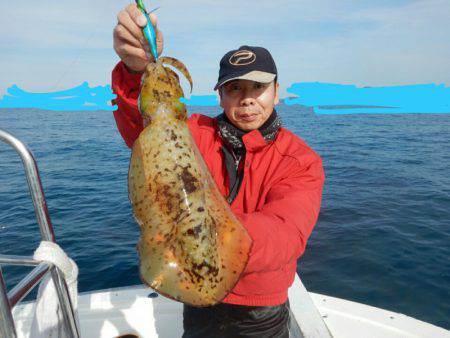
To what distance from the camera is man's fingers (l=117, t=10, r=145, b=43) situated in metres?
2.07

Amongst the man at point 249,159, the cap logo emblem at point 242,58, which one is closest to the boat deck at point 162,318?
the man at point 249,159

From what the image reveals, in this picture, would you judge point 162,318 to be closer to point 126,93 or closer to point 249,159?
point 249,159

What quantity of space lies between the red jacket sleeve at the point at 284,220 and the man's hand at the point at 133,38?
1.19 metres

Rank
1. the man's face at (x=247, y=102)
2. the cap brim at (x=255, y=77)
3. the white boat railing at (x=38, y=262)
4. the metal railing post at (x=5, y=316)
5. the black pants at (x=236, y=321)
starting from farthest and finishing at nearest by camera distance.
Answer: the black pants at (x=236, y=321) → the man's face at (x=247, y=102) → the cap brim at (x=255, y=77) → the white boat railing at (x=38, y=262) → the metal railing post at (x=5, y=316)

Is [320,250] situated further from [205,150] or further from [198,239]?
[198,239]

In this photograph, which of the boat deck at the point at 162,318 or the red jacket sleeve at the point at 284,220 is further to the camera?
the boat deck at the point at 162,318

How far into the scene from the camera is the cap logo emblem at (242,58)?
2814 mm

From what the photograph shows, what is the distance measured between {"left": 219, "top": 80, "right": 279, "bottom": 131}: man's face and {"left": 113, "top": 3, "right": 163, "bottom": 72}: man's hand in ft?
2.59

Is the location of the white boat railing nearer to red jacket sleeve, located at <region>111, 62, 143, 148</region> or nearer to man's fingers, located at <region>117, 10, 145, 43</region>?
red jacket sleeve, located at <region>111, 62, 143, 148</region>

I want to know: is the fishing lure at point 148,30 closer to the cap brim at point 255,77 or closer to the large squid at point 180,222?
the large squid at point 180,222

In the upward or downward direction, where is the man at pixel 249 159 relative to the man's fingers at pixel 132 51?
downward

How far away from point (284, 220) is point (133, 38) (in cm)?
144

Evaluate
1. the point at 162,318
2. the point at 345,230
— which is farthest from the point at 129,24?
the point at 345,230

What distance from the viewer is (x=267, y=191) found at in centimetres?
272
